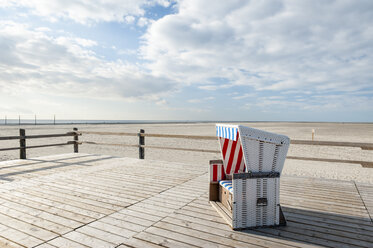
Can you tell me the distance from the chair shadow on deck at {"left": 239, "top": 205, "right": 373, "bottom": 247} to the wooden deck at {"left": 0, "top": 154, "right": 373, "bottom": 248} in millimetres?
11

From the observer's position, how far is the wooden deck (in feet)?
8.97

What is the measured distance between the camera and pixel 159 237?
9.14 ft

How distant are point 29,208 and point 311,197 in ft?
15.0

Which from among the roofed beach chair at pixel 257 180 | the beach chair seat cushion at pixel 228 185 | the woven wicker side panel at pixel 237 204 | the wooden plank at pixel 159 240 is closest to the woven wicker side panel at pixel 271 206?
the roofed beach chair at pixel 257 180

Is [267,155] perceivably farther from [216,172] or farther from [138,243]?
[138,243]

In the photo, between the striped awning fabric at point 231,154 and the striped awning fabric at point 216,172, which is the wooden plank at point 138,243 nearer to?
the striped awning fabric at point 216,172

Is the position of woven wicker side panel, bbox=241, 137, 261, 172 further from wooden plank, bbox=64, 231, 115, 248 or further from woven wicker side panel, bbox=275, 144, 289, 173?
wooden plank, bbox=64, 231, 115, 248

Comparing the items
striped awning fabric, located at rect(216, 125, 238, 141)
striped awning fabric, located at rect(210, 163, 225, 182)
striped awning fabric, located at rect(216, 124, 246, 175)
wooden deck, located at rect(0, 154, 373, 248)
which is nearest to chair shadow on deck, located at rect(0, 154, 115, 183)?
wooden deck, located at rect(0, 154, 373, 248)

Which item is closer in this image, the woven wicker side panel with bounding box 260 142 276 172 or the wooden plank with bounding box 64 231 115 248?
the wooden plank with bounding box 64 231 115 248

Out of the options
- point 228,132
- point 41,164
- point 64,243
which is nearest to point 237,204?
point 228,132

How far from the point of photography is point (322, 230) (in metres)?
2.96

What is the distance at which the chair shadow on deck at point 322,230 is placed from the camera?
2695 millimetres

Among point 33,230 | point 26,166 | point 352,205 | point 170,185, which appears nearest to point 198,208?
point 170,185

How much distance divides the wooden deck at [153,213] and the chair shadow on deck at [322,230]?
0.01 meters
